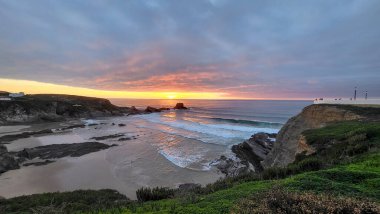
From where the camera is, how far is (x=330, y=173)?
6574mm

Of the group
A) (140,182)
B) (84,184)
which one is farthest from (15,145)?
(140,182)

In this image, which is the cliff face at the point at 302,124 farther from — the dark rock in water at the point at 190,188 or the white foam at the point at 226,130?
the white foam at the point at 226,130

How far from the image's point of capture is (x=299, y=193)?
4.78 metres

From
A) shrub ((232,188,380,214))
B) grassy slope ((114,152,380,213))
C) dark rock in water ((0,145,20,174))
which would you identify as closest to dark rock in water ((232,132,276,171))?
grassy slope ((114,152,380,213))

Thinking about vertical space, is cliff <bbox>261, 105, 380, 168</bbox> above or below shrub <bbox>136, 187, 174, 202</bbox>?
above

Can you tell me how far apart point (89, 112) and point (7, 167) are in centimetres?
6039

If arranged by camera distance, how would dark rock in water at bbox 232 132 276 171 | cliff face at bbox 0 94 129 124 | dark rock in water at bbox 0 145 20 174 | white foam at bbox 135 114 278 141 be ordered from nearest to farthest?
dark rock in water at bbox 0 145 20 174 < dark rock in water at bbox 232 132 276 171 < white foam at bbox 135 114 278 141 < cliff face at bbox 0 94 129 124

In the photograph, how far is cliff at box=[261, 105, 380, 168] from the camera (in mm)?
17625

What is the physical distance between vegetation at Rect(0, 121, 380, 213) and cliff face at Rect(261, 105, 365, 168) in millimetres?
5539

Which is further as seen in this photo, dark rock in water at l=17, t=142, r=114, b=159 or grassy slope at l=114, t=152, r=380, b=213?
dark rock in water at l=17, t=142, r=114, b=159

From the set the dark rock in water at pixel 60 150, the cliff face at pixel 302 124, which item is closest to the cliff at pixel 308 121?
the cliff face at pixel 302 124

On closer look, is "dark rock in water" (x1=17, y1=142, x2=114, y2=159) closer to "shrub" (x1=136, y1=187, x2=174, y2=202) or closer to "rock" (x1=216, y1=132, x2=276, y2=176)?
"rock" (x1=216, y1=132, x2=276, y2=176)

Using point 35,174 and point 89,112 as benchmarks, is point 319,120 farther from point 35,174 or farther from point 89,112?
point 89,112

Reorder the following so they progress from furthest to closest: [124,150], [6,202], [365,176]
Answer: [124,150], [6,202], [365,176]
